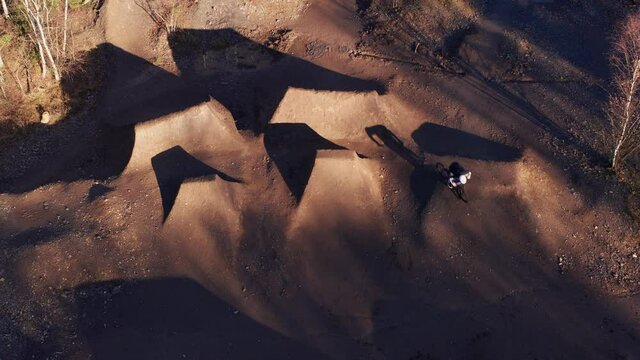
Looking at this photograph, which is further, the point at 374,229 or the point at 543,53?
the point at 543,53

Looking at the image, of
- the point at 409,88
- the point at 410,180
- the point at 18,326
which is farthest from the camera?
the point at 409,88

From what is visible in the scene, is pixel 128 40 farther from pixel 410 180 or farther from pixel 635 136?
pixel 635 136

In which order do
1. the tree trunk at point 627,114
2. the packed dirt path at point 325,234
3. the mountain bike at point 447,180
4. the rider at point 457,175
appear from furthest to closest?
the mountain bike at point 447,180 → the rider at point 457,175 → the tree trunk at point 627,114 → the packed dirt path at point 325,234

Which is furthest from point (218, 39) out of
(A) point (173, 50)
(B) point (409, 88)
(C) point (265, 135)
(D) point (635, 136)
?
(D) point (635, 136)

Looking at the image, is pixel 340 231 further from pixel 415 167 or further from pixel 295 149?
pixel 415 167

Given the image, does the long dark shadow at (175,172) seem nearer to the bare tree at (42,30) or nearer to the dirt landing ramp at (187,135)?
the dirt landing ramp at (187,135)

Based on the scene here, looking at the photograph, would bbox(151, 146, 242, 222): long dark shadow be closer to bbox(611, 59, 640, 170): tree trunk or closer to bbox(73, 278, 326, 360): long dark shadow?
bbox(73, 278, 326, 360): long dark shadow

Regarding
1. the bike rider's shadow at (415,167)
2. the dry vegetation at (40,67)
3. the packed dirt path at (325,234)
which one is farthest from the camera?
the dry vegetation at (40,67)

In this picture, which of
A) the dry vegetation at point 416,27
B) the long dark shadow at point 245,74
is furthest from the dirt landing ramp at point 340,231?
the dry vegetation at point 416,27

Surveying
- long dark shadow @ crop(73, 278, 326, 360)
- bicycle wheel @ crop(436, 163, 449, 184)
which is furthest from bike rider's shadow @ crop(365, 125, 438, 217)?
long dark shadow @ crop(73, 278, 326, 360)
